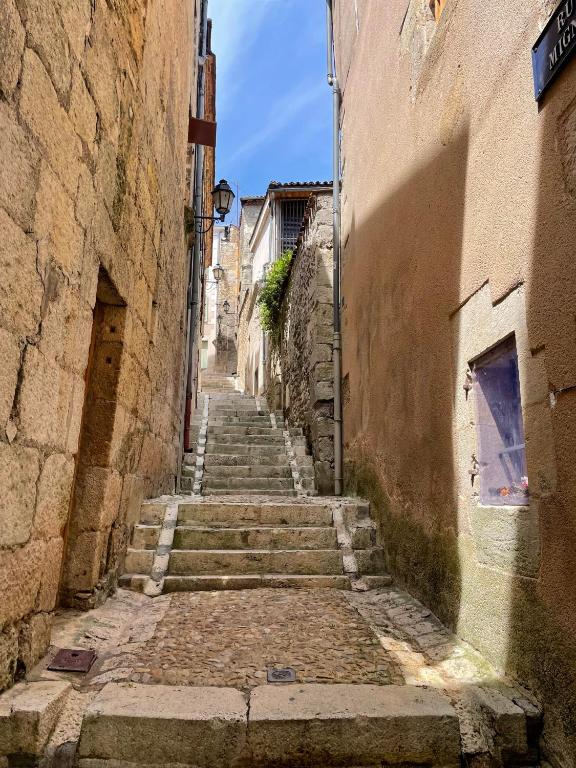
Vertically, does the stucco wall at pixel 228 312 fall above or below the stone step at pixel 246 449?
above

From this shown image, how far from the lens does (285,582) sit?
11.4 ft

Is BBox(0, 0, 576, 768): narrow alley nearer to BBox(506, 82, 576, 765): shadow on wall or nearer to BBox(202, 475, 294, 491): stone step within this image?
BBox(506, 82, 576, 765): shadow on wall

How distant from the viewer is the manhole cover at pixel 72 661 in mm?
2104

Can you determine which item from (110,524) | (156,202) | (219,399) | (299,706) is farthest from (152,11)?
(219,399)

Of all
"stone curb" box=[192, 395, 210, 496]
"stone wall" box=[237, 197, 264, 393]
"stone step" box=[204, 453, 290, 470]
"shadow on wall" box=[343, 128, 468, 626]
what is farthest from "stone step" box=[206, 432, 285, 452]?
"stone wall" box=[237, 197, 264, 393]

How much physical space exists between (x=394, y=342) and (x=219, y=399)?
8032mm

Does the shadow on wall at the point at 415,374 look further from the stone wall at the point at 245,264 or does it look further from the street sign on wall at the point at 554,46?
the stone wall at the point at 245,264

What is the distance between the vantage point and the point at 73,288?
2285 mm

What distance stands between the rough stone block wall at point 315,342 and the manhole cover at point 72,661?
368cm

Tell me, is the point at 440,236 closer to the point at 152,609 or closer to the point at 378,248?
the point at 378,248

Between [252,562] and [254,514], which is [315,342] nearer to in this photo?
[254,514]

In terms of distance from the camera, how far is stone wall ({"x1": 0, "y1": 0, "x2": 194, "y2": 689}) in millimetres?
1776

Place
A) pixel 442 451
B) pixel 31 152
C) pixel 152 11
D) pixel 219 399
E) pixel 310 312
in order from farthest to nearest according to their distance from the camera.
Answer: pixel 219 399 → pixel 310 312 → pixel 152 11 → pixel 442 451 → pixel 31 152

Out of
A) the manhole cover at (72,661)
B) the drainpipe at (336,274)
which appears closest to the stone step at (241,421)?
the drainpipe at (336,274)
